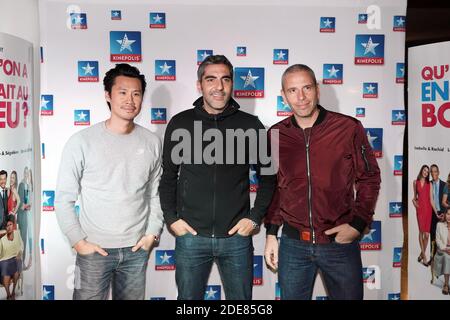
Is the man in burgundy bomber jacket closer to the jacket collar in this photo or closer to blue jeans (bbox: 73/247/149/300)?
the jacket collar

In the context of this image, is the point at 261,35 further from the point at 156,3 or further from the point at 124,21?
the point at 124,21

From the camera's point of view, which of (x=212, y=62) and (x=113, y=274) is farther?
(x=113, y=274)

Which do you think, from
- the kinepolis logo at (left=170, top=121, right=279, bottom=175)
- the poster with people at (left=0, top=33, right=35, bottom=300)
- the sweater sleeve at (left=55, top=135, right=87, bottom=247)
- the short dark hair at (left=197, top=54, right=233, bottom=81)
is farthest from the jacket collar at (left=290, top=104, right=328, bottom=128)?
the poster with people at (left=0, top=33, right=35, bottom=300)

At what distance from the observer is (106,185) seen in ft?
6.85

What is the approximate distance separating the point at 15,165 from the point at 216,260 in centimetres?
119

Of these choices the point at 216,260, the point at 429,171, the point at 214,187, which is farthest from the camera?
the point at 429,171

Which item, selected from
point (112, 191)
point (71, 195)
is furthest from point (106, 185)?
point (71, 195)

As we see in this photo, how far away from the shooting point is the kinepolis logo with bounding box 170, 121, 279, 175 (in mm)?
2113

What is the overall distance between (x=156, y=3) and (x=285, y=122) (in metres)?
0.98

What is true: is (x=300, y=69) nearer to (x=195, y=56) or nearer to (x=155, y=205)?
(x=195, y=56)

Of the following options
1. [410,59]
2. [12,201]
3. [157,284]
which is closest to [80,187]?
[12,201]

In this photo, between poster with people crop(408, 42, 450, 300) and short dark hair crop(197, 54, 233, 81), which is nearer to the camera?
short dark hair crop(197, 54, 233, 81)

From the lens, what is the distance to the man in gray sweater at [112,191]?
6.86ft

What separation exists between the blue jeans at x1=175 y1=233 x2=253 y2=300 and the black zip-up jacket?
6 cm
